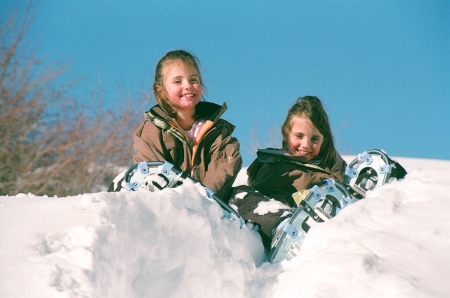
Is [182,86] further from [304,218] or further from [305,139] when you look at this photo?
[304,218]

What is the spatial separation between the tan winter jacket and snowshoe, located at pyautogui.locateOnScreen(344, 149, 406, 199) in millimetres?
713

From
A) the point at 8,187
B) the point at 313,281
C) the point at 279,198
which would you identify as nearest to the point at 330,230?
the point at 313,281

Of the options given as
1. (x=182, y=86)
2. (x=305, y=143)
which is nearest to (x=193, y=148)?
(x=182, y=86)

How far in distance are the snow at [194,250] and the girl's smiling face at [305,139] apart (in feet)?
4.55

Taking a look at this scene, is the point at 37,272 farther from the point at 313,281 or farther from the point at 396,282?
the point at 396,282

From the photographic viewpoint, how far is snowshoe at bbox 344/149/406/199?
2.74 meters

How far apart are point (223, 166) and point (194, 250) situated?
123 cm

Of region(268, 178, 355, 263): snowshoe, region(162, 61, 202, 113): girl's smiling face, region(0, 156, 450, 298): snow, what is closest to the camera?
region(0, 156, 450, 298): snow

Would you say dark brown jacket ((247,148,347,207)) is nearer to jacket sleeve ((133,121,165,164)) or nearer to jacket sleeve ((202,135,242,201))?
jacket sleeve ((202,135,242,201))

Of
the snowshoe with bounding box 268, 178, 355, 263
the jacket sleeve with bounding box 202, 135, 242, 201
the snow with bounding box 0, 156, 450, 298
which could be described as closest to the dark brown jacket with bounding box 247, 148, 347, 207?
the jacket sleeve with bounding box 202, 135, 242, 201

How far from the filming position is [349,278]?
59.4 inches

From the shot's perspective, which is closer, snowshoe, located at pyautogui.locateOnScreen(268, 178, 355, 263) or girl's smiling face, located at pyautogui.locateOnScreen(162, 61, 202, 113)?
snowshoe, located at pyautogui.locateOnScreen(268, 178, 355, 263)

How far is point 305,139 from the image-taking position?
11.5 feet

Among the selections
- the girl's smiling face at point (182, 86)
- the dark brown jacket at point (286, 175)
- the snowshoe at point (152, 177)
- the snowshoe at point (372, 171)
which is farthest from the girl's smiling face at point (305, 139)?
the snowshoe at point (152, 177)
